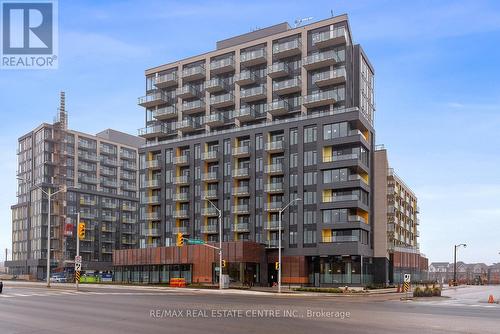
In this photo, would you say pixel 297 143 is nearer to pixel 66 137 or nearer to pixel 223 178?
pixel 223 178

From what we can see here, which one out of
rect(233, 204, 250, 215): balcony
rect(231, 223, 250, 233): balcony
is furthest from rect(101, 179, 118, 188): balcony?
rect(231, 223, 250, 233): balcony

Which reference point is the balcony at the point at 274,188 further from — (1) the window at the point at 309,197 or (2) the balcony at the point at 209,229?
(2) the balcony at the point at 209,229

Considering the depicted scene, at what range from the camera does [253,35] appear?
104 meters

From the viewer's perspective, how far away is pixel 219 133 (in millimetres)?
102250

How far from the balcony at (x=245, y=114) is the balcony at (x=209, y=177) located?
10907 millimetres

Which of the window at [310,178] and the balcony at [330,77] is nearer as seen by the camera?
the window at [310,178]

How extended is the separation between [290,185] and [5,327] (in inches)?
2891

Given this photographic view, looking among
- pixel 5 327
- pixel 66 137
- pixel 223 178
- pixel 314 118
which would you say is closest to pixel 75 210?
pixel 66 137

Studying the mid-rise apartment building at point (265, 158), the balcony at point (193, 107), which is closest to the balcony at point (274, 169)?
the mid-rise apartment building at point (265, 158)

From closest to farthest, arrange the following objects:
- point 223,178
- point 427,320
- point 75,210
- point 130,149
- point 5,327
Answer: point 5,327
point 427,320
point 223,178
point 75,210
point 130,149

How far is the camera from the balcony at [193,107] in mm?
107125

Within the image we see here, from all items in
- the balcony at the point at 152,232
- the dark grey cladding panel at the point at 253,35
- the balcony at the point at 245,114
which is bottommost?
the balcony at the point at 152,232

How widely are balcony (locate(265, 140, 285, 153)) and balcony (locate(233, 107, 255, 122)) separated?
297 inches

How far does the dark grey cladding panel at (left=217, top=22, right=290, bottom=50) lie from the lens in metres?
101
